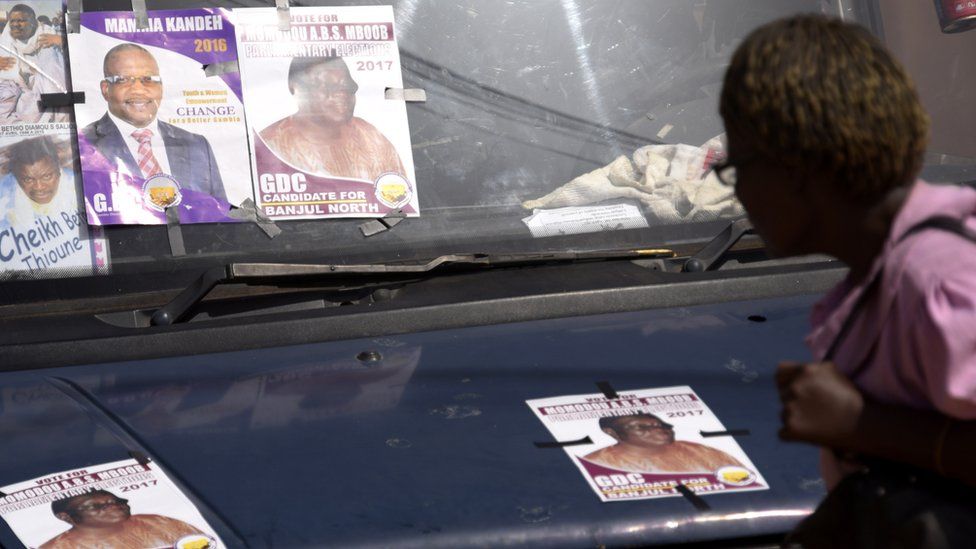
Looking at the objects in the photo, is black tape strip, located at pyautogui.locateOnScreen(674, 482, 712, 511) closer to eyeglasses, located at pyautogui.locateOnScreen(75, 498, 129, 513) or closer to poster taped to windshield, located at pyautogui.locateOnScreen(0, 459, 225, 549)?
poster taped to windshield, located at pyautogui.locateOnScreen(0, 459, 225, 549)

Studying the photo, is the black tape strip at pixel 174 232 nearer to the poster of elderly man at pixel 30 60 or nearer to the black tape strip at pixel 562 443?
the poster of elderly man at pixel 30 60

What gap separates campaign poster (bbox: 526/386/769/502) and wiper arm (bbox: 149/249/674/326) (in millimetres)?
558

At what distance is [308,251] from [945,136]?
1.46 m

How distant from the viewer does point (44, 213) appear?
2.92 meters

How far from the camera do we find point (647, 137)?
310cm

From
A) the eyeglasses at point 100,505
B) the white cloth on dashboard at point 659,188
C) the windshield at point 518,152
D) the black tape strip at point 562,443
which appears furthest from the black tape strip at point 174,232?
the black tape strip at point 562,443

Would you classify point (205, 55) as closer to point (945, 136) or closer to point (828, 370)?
point (945, 136)

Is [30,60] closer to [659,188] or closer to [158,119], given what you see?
[158,119]

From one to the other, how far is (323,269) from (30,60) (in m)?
0.80

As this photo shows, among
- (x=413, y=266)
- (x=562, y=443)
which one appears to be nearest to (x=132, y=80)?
(x=413, y=266)

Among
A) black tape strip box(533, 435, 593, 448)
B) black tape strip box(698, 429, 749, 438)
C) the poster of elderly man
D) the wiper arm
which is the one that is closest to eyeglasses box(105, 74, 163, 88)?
the poster of elderly man

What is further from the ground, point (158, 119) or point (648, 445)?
point (158, 119)

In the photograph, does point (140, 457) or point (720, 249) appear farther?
point (720, 249)

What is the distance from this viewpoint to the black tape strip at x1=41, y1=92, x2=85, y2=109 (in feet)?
9.71
